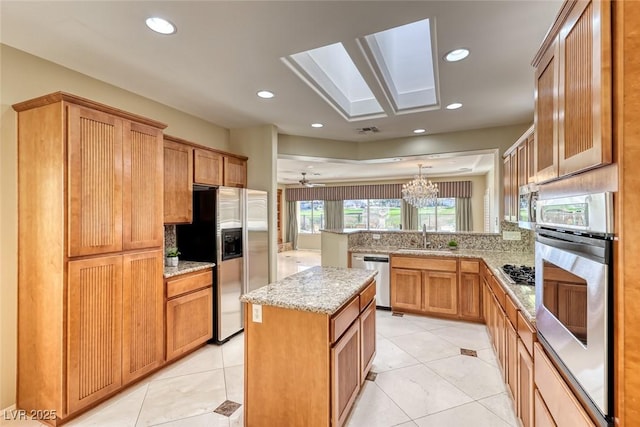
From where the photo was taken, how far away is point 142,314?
2.54m

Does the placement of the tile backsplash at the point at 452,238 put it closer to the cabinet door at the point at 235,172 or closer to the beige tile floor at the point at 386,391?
the beige tile floor at the point at 386,391

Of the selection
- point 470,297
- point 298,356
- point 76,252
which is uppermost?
point 76,252

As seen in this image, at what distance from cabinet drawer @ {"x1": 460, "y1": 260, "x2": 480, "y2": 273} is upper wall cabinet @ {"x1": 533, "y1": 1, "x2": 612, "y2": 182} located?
2.57 metres

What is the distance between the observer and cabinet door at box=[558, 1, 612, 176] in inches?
35.8

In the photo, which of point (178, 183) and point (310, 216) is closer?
point (178, 183)

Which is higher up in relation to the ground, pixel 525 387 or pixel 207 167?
pixel 207 167

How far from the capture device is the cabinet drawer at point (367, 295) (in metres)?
2.38

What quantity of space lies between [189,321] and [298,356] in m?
1.67

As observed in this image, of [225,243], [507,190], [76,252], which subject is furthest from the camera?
[507,190]

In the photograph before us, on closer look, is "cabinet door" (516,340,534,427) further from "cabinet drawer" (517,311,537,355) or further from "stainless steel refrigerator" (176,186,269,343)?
"stainless steel refrigerator" (176,186,269,343)

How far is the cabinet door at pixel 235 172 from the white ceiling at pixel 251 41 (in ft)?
2.54

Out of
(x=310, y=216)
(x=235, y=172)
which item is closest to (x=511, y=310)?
(x=235, y=172)

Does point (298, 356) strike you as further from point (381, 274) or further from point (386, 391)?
point (381, 274)

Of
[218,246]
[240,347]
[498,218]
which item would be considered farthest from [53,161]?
[498,218]
